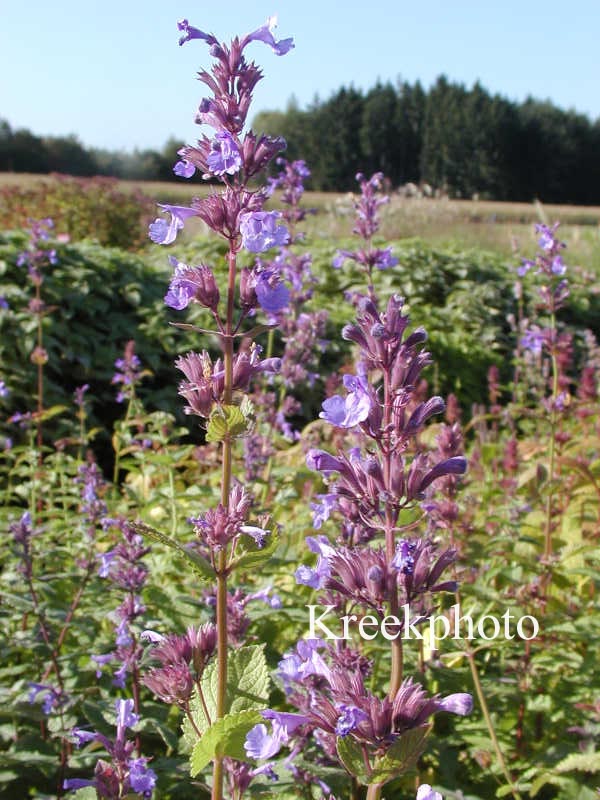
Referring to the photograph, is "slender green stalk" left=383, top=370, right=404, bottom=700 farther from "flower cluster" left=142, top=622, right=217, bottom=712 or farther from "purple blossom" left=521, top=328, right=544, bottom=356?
"purple blossom" left=521, top=328, right=544, bottom=356

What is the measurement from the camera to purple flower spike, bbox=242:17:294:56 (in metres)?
1.53

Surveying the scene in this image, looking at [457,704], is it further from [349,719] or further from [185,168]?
[185,168]

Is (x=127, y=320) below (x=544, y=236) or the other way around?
below

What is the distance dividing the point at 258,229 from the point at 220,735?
2.72ft

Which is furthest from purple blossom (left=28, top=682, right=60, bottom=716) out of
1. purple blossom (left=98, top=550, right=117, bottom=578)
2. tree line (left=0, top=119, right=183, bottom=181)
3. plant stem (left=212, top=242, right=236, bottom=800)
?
tree line (left=0, top=119, right=183, bottom=181)

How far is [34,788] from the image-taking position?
2.27 meters

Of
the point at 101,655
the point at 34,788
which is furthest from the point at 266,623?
the point at 34,788

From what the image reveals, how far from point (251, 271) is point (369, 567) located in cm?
60

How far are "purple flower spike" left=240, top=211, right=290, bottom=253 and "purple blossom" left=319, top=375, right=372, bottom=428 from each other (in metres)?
0.28

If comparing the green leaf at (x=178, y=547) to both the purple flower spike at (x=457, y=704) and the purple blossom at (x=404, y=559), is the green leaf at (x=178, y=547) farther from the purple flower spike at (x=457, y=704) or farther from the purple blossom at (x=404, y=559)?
the purple flower spike at (x=457, y=704)

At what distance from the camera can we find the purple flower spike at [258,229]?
4.61ft

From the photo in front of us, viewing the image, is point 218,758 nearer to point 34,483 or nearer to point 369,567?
point 369,567

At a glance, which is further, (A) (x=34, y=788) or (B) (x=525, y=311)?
(B) (x=525, y=311)

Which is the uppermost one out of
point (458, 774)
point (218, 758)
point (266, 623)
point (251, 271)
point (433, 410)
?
point (251, 271)
